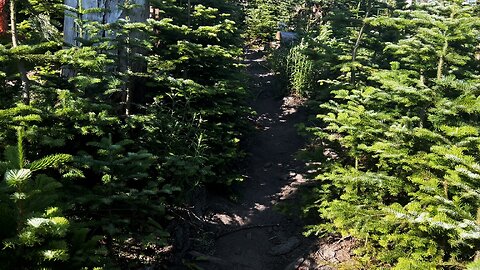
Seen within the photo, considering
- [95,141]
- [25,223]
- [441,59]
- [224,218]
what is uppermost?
[441,59]

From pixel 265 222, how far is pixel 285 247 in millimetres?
695

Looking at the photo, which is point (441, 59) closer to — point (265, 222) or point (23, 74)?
point (265, 222)

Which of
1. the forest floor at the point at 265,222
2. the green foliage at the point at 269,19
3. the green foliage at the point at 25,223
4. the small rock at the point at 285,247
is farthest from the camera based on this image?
the green foliage at the point at 269,19

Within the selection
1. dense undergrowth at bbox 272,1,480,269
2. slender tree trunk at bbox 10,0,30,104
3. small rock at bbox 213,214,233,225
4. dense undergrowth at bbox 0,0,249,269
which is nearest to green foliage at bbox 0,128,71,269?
dense undergrowth at bbox 0,0,249,269

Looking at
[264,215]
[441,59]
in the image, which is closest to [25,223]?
[264,215]

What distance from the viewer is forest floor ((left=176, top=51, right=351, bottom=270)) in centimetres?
498

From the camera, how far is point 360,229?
432cm

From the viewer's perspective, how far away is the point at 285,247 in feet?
17.6

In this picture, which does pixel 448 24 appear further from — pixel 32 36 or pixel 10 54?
pixel 32 36

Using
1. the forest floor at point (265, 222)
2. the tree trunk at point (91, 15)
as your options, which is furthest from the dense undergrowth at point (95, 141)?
the forest floor at point (265, 222)

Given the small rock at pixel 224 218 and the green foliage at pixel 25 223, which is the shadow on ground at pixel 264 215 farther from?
the green foliage at pixel 25 223

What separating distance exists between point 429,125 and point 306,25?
37.3 ft

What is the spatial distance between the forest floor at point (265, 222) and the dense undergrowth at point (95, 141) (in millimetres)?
562

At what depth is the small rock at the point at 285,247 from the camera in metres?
5.30
